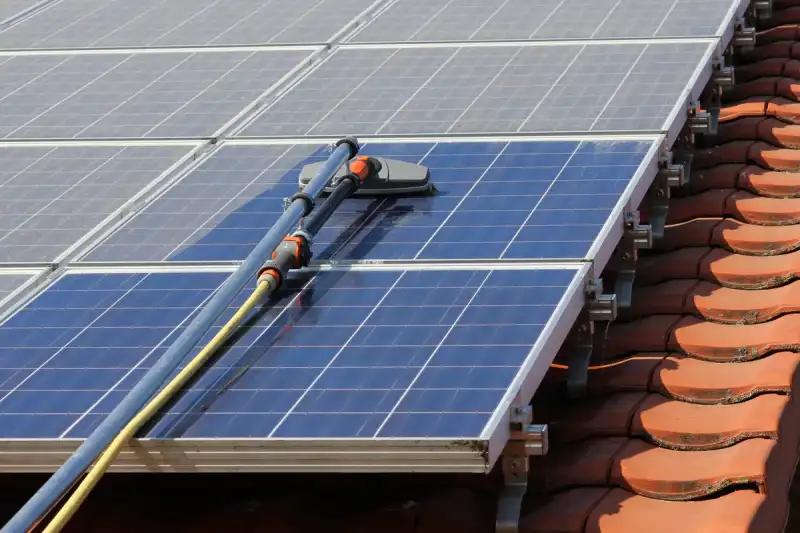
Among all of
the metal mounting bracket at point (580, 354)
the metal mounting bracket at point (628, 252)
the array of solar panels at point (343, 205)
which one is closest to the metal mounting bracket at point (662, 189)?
the array of solar panels at point (343, 205)

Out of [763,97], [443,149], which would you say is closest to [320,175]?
[443,149]

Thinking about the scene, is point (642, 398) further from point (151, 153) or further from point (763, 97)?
point (763, 97)

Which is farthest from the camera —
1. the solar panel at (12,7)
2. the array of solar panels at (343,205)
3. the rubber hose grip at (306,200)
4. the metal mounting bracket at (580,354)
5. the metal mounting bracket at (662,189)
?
the solar panel at (12,7)

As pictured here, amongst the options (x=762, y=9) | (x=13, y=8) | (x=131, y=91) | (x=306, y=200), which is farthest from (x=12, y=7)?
(x=306, y=200)

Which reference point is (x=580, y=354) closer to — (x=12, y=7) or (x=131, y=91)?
(x=131, y=91)

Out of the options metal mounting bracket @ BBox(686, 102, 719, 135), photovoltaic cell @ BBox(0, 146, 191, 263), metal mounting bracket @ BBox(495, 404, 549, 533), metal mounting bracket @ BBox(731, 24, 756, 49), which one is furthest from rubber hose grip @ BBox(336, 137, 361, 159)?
metal mounting bracket @ BBox(731, 24, 756, 49)

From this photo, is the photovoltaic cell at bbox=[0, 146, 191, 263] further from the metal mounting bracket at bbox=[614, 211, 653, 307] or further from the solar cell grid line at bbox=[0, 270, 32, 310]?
the metal mounting bracket at bbox=[614, 211, 653, 307]

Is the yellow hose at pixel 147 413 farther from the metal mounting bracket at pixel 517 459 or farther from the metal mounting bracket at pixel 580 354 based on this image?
the metal mounting bracket at pixel 580 354
